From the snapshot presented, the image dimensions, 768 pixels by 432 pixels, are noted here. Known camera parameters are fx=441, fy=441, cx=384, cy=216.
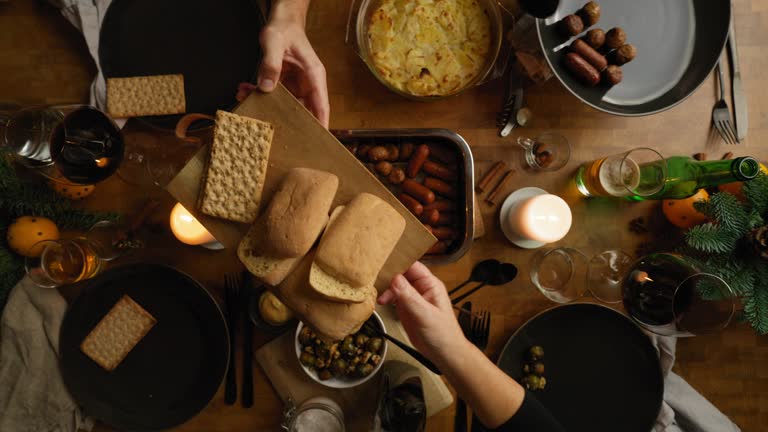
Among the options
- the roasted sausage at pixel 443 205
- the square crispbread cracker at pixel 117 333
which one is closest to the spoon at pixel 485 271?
the roasted sausage at pixel 443 205

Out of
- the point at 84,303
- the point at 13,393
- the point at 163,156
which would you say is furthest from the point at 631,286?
the point at 13,393

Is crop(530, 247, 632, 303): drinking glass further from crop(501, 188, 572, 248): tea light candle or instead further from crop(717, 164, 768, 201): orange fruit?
crop(717, 164, 768, 201): orange fruit

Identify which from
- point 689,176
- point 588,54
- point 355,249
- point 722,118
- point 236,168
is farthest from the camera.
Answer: point 722,118

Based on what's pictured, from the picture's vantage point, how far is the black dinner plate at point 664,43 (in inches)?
57.5

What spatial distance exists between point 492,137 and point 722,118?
82 centimetres

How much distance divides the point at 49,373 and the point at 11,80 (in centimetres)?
102

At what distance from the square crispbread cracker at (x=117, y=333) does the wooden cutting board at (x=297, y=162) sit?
485 mm

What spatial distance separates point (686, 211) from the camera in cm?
150

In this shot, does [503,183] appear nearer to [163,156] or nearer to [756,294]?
[756,294]

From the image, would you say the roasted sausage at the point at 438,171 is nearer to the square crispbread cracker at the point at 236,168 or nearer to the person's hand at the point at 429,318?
the person's hand at the point at 429,318

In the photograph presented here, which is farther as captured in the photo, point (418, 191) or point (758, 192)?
point (418, 191)

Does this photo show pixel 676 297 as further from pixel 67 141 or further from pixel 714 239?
pixel 67 141

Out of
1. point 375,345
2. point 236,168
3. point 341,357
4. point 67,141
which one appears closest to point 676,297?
point 375,345

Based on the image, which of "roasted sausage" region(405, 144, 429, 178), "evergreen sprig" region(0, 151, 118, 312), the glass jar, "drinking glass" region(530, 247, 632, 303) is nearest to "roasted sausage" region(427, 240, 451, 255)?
"roasted sausage" region(405, 144, 429, 178)
